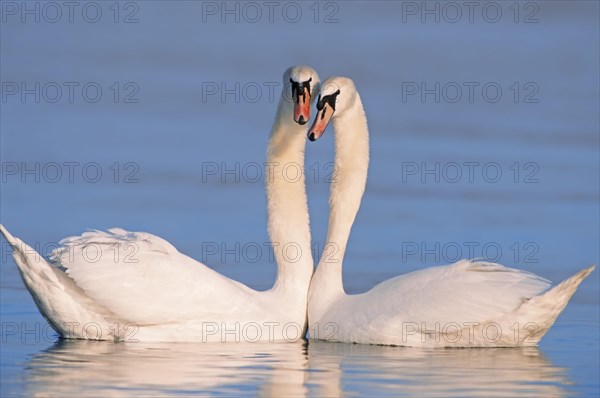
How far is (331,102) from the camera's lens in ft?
49.5

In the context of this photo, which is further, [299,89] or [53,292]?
[299,89]

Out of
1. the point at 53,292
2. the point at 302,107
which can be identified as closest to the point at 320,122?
the point at 302,107

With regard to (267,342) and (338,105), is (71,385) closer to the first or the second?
(267,342)

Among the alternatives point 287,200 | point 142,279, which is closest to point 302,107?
point 287,200

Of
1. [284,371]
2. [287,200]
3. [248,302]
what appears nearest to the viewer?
[284,371]

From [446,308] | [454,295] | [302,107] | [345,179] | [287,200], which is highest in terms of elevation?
[302,107]

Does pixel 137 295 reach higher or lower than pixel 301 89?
lower

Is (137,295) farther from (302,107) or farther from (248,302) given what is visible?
(302,107)

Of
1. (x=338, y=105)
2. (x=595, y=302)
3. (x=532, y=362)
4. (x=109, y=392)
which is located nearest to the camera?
(x=109, y=392)

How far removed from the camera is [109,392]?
1071 cm

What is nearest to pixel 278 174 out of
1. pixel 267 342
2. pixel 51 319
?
pixel 267 342

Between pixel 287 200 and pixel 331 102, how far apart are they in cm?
108

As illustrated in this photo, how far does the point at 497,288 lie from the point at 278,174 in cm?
271

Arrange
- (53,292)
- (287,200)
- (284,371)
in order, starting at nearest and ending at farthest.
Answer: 1. (284,371)
2. (53,292)
3. (287,200)
